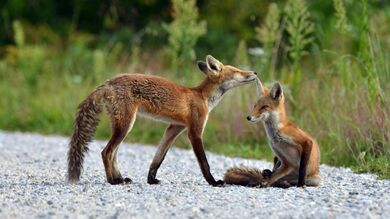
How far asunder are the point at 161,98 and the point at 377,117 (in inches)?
124

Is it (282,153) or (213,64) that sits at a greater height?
(213,64)

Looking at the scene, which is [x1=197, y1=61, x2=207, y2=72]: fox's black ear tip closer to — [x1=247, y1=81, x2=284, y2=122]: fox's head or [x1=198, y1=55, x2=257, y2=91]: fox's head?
[x1=198, y1=55, x2=257, y2=91]: fox's head

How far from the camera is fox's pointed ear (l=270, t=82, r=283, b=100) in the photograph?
9.06 metres

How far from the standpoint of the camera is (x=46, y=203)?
7473mm

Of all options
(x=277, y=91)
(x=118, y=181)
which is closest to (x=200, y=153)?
(x=118, y=181)

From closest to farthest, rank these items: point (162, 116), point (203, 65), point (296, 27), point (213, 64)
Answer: point (162, 116)
point (213, 64)
point (203, 65)
point (296, 27)

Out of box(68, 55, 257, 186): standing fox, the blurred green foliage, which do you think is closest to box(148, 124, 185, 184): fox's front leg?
box(68, 55, 257, 186): standing fox

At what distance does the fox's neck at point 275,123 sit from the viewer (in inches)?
352

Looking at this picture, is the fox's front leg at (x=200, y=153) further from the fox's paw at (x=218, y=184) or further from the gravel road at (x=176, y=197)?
the gravel road at (x=176, y=197)

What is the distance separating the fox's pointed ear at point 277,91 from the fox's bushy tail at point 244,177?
77 cm

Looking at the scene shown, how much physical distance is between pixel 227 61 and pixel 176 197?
13703 millimetres

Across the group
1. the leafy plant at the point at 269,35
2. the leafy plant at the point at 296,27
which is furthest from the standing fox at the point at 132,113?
the leafy plant at the point at 269,35

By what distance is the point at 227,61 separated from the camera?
21.3 metres

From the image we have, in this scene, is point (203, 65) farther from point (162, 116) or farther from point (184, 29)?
point (184, 29)
